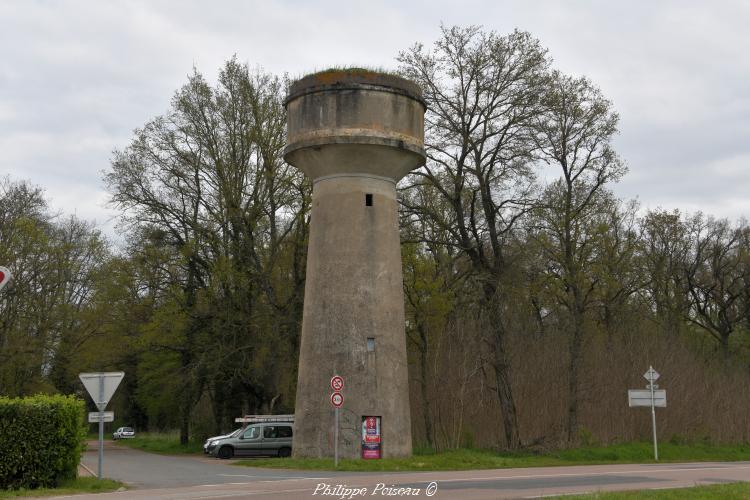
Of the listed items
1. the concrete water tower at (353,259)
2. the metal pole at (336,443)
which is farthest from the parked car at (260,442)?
the metal pole at (336,443)

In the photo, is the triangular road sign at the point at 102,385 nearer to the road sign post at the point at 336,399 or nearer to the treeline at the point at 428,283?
the road sign post at the point at 336,399

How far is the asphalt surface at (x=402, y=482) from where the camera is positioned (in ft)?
48.2

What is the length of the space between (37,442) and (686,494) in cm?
1251

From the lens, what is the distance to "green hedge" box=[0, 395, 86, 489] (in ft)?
53.7

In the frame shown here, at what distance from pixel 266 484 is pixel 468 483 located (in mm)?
4194

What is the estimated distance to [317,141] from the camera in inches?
930

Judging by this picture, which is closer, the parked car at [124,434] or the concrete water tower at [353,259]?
the concrete water tower at [353,259]

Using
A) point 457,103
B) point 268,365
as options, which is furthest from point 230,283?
point 457,103

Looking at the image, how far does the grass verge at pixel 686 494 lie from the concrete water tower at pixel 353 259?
9949mm

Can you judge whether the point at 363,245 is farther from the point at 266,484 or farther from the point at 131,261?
the point at 131,261

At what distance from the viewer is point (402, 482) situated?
16.9m

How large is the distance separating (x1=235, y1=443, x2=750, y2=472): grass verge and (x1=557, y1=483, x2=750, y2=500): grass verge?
8153 millimetres

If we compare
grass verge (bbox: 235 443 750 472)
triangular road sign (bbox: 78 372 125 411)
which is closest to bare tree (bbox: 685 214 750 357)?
grass verge (bbox: 235 443 750 472)

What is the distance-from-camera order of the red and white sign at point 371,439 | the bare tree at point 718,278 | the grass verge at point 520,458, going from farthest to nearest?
the bare tree at point 718,278
the red and white sign at point 371,439
the grass verge at point 520,458
